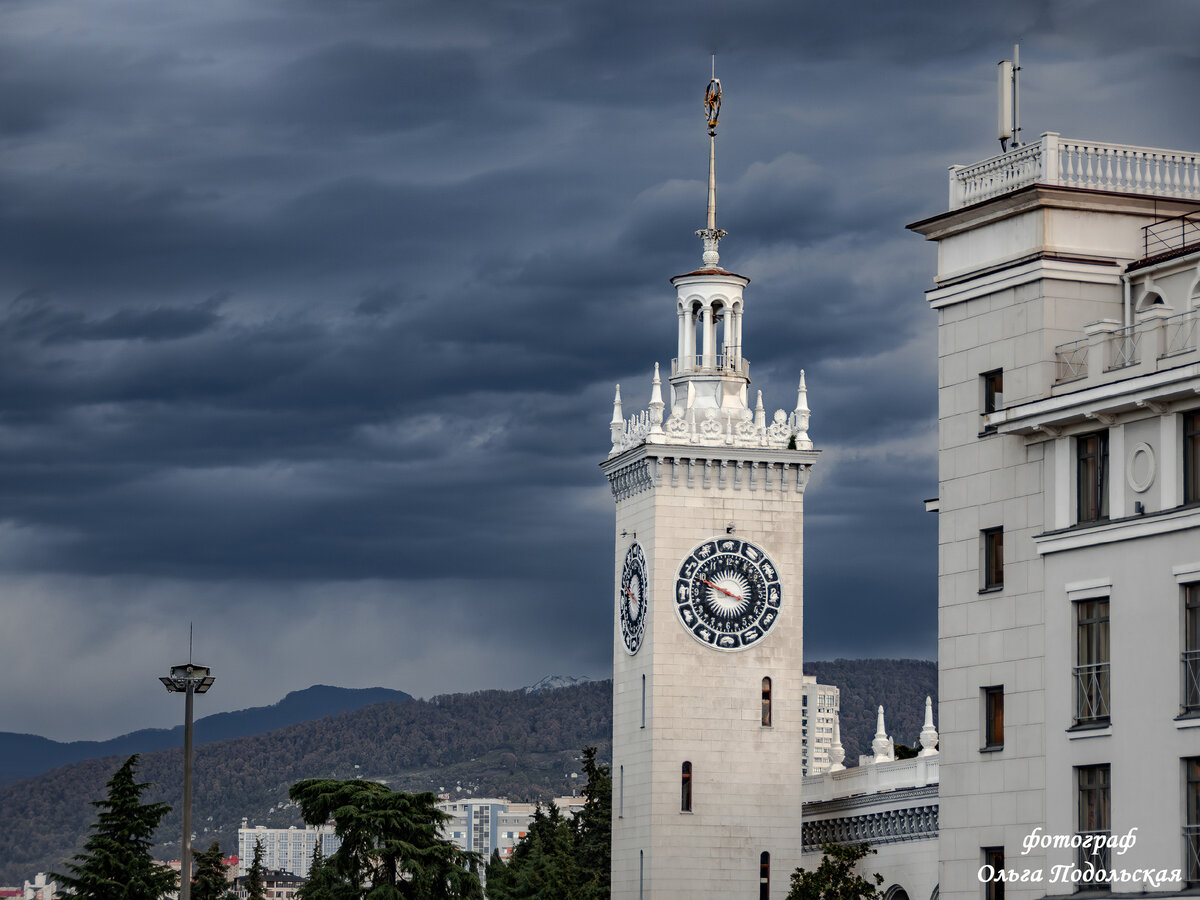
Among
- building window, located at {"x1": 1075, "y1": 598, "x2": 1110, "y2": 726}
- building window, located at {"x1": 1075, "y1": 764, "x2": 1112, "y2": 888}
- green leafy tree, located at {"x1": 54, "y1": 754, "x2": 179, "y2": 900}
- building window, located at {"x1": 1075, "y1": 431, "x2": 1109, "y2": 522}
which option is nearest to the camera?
building window, located at {"x1": 1075, "y1": 764, "x2": 1112, "y2": 888}

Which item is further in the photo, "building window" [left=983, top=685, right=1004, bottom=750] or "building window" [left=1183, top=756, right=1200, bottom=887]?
"building window" [left=983, top=685, right=1004, bottom=750]

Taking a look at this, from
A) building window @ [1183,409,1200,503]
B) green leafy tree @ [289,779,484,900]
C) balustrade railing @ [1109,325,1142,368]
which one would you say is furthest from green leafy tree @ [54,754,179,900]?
building window @ [1183,409,1200,503]

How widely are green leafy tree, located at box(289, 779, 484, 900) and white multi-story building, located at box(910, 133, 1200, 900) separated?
28.7 metres

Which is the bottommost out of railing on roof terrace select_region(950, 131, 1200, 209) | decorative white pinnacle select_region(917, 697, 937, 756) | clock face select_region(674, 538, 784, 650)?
decorative white pinnacle select_region(917, 697, 937, 756)

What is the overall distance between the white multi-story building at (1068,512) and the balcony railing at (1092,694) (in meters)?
0.05

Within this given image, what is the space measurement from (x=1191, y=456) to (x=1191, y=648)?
13.8ft

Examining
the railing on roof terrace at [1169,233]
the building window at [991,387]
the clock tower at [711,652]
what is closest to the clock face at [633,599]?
the clock tower at [711,652]

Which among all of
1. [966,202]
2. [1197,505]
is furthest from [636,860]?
[1197,505]

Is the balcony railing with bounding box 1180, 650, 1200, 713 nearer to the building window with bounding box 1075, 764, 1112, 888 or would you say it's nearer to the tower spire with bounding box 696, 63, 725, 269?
the building window with bounding box 1075, 764, 1112, 888

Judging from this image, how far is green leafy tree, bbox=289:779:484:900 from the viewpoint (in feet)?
271

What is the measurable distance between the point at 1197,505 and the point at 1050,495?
5.62m

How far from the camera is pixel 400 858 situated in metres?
83.9

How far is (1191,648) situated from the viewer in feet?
165

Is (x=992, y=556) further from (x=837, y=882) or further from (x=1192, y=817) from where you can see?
(x=837, y=882)
